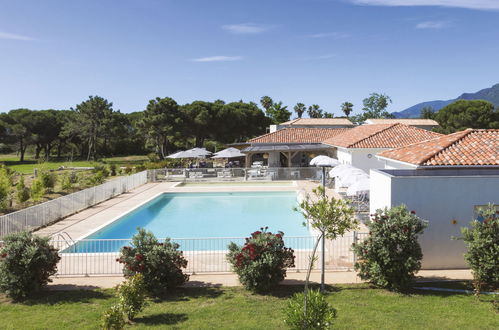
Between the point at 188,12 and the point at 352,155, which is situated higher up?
the point at 188,12

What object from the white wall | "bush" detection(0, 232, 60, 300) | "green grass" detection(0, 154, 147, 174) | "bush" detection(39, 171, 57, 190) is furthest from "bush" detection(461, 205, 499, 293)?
"green grass" detection(0, 154, 147, 174)

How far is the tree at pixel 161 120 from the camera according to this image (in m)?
55.4

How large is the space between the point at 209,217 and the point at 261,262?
13.2 m

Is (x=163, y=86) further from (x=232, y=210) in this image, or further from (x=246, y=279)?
(x=246, y=279)

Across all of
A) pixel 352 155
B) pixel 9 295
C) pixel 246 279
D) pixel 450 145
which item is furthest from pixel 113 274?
pixel 352 155

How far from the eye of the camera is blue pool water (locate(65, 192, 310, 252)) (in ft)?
62.7

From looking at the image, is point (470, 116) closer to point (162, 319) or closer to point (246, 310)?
point (246, 310)

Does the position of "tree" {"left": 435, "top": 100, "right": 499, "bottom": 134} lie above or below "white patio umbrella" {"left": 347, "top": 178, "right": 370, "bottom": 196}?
above

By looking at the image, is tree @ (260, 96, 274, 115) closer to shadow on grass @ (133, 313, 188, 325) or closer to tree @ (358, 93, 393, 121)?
tree @ (358, 93, 393, 121)

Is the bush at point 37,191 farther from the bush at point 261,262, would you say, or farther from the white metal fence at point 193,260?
A: the bush at point 261,262

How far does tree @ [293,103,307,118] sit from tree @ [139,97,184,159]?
45139 millimetres

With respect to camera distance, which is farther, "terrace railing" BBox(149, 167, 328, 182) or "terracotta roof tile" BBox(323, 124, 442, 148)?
"terrace railing" BBox(149, 167, 328, 182)

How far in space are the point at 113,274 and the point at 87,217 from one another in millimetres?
8990

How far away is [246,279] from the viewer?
9.87 m
